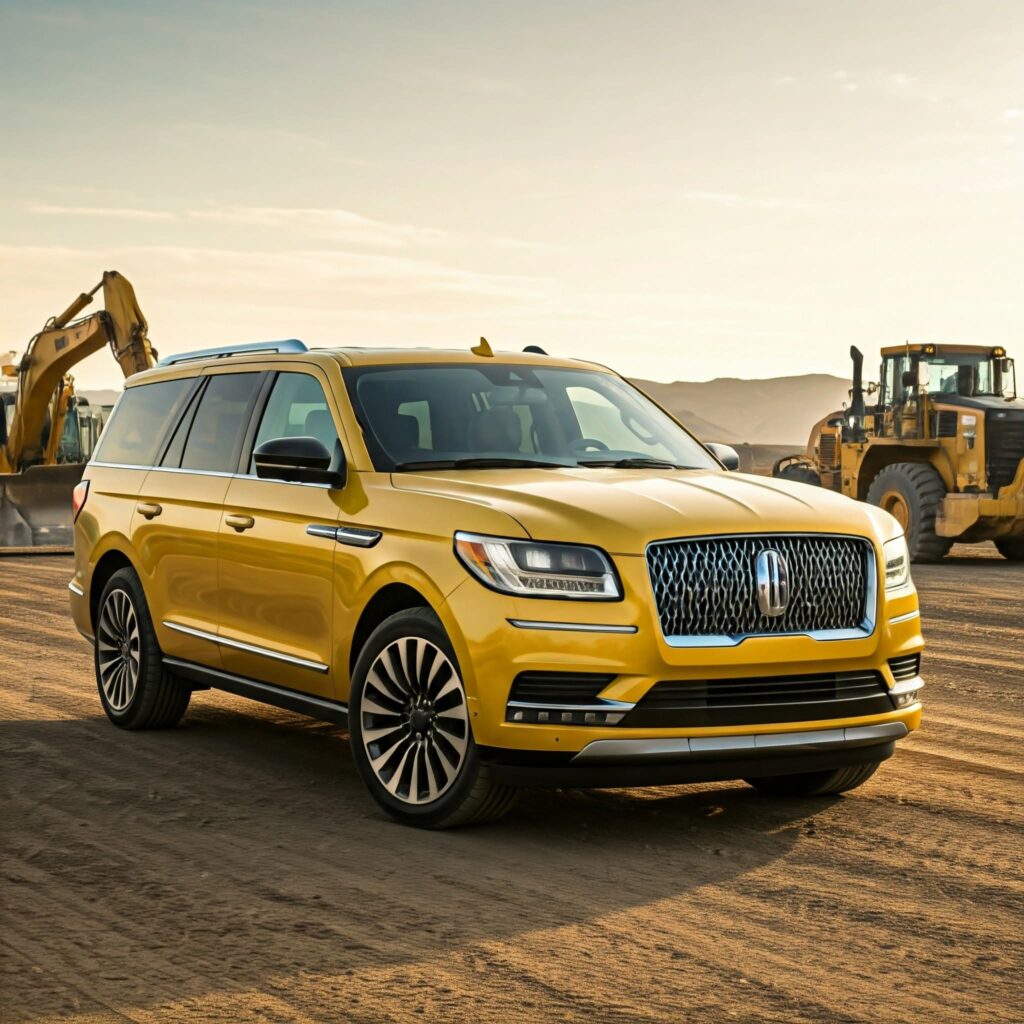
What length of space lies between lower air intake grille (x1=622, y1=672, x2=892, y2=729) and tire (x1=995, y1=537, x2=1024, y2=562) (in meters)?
19.0

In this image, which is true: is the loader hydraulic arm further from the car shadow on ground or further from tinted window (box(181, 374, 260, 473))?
the car shadow on ground

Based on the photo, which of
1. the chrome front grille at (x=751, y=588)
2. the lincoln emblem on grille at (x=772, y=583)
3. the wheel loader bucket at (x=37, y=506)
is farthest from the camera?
the wheel loader bucket at (x=37, y=506)

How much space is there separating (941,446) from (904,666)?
18029mm

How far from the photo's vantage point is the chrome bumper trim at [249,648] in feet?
23.1

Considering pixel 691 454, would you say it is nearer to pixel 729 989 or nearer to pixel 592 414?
pixel 592 414

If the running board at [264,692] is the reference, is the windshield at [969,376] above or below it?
above

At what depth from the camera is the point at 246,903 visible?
5.38 meters

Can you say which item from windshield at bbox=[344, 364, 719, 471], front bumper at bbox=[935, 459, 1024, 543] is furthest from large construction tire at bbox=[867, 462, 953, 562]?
windshield at bbox=[344, 364, 719, 471]

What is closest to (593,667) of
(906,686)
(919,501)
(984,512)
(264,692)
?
(906,686)

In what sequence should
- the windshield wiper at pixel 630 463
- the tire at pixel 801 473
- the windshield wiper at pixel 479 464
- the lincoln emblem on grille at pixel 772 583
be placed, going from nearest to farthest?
the lincoln emblem on grille at pixel 772 583, the windshield wiper at pixel 479 464, the windshield wiper at pixel 630 463, the tire at pixel 801 473

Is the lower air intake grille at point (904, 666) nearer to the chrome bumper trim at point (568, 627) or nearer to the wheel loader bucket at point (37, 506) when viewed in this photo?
the chrome bumper trim at point (568, 627)

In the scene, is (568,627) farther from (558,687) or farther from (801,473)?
(801,473)

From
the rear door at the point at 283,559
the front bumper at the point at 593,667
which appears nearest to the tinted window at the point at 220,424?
the rear door at the point at 283,559

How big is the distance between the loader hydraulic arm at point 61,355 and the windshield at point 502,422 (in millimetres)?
21093
